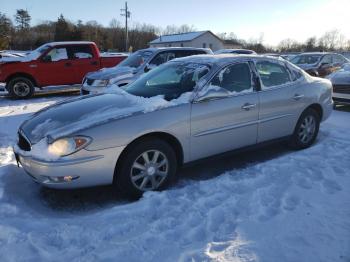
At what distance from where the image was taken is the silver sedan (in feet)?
11.7

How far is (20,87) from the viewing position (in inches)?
446

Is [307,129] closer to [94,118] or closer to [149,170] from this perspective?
[149,170]

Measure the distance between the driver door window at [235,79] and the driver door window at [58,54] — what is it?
8.61 meters

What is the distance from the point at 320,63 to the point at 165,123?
12266 mm

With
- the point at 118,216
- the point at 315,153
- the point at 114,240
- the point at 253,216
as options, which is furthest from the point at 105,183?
the point at 315,153

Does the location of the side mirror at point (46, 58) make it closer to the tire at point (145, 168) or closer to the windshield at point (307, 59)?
the tire at point (145, 168)

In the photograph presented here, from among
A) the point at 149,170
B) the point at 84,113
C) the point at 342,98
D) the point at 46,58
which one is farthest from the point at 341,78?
the point at 46,58

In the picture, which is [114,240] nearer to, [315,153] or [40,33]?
[315,153]

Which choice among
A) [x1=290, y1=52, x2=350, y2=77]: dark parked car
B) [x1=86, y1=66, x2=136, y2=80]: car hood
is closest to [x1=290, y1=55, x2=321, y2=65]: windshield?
[x1=290, y1=52, x2=350, y2=77]: dark parked car

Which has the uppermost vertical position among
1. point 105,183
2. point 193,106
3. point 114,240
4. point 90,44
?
point 90,44

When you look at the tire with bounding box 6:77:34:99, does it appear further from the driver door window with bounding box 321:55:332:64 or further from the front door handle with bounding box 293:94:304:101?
the driver door window with bounding box 321:55:332:64

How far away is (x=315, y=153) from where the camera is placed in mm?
5426

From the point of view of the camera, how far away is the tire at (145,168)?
149 inches

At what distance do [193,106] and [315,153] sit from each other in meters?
2.39
